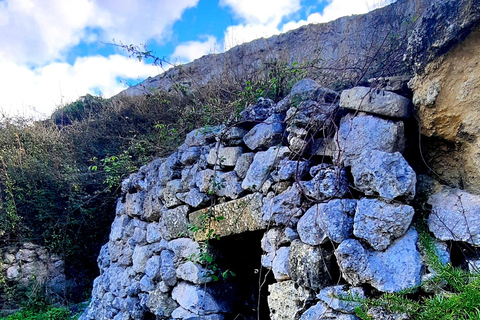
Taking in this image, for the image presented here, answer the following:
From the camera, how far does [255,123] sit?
2619 mm

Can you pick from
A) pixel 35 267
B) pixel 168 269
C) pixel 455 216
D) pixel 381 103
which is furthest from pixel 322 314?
pixel 35 267

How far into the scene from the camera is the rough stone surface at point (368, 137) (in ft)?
5.81

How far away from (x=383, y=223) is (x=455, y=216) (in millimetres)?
306

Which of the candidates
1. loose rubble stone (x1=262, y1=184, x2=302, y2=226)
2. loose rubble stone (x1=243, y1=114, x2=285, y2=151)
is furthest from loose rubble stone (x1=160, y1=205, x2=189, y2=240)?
loose rubble stone (x1=262, y1=184, x2=302, y2=226)

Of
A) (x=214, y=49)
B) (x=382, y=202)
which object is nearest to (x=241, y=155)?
(x=382, y=202)

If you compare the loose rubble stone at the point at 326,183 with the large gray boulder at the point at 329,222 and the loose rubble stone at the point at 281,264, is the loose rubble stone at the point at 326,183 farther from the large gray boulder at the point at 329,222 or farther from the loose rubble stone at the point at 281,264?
the loose rubble stone at the point at 281,264

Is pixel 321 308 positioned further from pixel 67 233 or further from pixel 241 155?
pixel 67 233

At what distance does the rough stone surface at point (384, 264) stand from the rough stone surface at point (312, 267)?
0.35 feet

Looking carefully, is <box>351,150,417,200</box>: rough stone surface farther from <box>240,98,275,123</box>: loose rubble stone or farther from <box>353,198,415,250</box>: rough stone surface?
<box>240,98,275,123</box>: loose rubble stone

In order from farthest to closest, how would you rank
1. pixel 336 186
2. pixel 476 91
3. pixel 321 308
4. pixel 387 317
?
A: pixel 336 186 < pixel 321 308 < pixel 476 91 < pixel 387 317

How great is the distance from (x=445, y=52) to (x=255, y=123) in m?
1.33

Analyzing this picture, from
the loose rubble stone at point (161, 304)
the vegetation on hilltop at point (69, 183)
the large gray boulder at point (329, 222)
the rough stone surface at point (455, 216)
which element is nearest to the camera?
the rough stone surface at point (455, 216)

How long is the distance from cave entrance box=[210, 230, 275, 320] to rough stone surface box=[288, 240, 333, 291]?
838 millimetres

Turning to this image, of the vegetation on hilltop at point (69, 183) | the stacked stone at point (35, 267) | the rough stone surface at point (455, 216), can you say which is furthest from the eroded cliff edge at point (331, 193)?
the stacked stone at point (35, 267)
